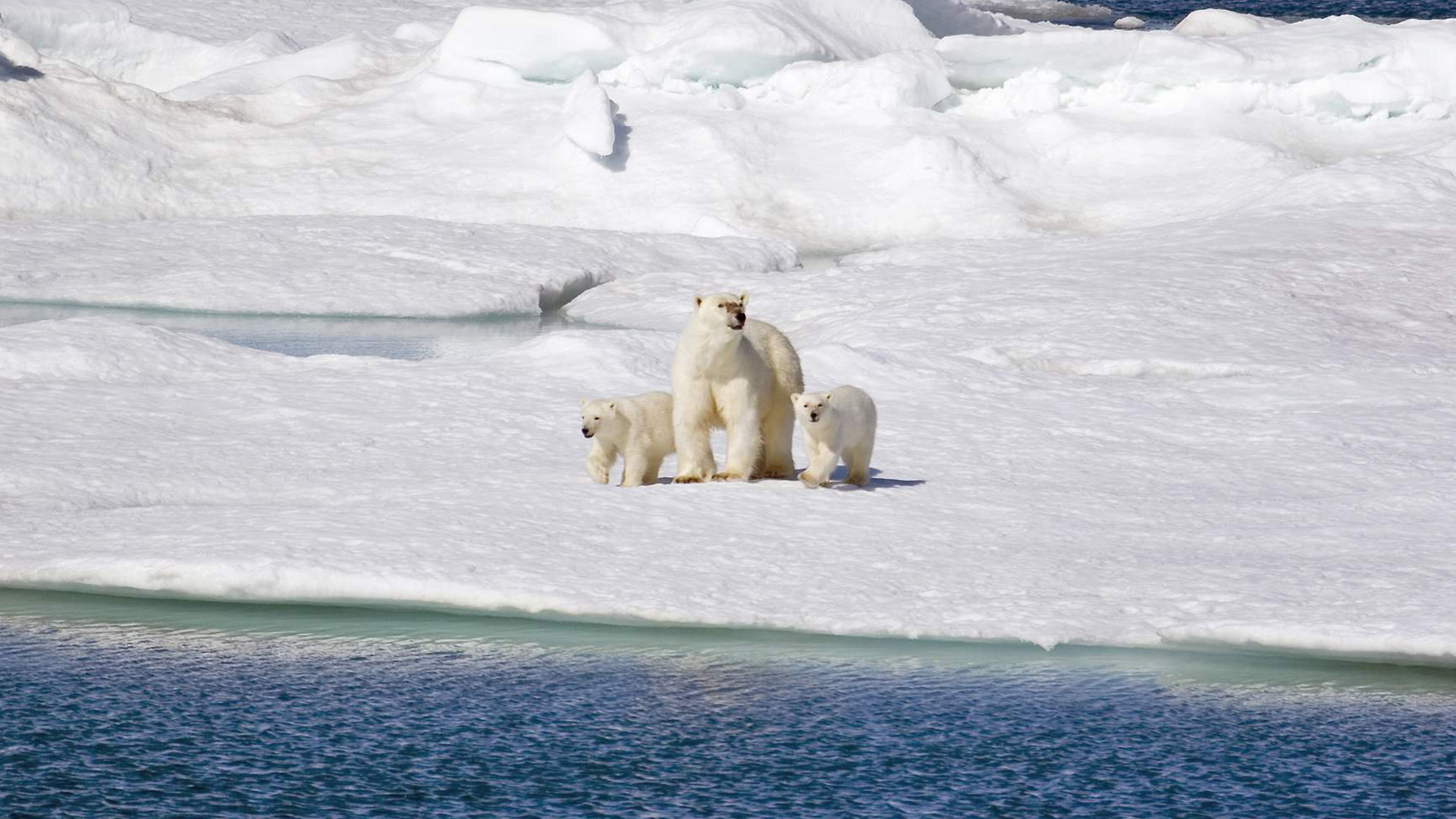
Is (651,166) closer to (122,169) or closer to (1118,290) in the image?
(122,169)

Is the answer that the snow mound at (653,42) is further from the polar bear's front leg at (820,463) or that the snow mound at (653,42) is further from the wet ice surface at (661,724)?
the wet ice surface at (661,724)

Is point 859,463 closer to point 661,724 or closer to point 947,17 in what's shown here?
point 661,724

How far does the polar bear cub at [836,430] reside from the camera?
8.04 meters

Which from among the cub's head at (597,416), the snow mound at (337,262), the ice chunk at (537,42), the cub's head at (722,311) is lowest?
the cub's head at (597,416)

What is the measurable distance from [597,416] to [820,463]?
3.52 ft

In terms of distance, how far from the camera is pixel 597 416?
838 cm

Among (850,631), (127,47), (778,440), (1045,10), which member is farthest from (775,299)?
(1045,10)

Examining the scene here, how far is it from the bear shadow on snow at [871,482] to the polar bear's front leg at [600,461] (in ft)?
3.55

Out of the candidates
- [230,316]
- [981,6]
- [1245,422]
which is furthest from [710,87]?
[981,6]

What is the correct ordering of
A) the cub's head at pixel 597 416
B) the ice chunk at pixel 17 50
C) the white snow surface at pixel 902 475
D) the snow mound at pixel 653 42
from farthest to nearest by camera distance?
1. the ice chunk at pixel 17 50
2. the snow mound at pixel 653 42
3. the cub's head at pixel 597 416
4. the white snow surface at pixel 902 475

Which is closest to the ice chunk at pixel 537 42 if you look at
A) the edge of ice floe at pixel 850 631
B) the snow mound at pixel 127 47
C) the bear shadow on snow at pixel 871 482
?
the snow mound at pixel 127 47

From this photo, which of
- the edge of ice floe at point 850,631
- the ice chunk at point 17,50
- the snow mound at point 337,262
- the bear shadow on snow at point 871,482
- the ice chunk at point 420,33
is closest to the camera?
the edge of ice floe at point 850,631

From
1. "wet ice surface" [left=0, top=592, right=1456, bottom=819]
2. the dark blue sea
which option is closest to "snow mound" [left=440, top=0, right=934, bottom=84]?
"wet ice surface" [left=0, top=592, right=1456, bottom=819]

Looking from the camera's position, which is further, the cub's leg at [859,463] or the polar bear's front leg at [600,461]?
the polar bear's front leg at [600,461]
